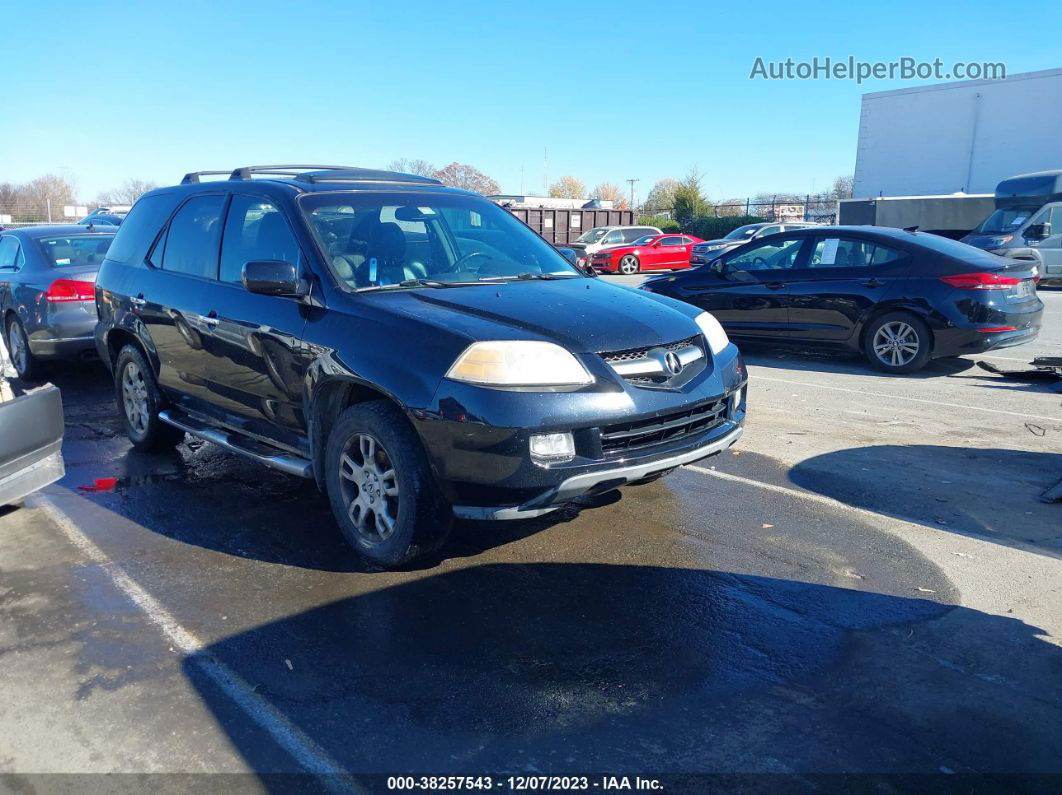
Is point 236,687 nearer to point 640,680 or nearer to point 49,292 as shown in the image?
point 640,680

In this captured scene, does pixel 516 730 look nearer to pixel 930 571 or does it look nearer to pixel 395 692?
pixel 395 692

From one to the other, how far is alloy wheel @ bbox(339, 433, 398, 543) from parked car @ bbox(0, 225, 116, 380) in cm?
588

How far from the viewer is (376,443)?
4105mm

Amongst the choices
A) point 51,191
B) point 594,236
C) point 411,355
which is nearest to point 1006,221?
point 594,236

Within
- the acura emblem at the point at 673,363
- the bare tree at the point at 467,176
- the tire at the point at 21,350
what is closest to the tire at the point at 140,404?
the tire at the point at 21,350

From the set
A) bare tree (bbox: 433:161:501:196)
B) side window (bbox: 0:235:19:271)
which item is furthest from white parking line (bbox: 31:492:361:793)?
bare tree (bbox: 433:161:501:196)

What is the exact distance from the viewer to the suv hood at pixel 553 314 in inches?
157

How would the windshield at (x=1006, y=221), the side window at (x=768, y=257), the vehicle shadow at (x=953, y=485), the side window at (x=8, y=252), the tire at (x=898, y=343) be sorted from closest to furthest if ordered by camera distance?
the vehicle shadow at (x=953, y=485) < the tire at (x=898, y=343) < the side window at (x=8, y=252) < the side window at (x=768, y=257) < the windshield at (x=1006, y=221)

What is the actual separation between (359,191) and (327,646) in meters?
2.73

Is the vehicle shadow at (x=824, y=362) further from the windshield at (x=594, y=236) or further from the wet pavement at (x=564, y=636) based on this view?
the windshield at (x=594, y=236)

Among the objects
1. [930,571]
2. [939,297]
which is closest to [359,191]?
[930,571]

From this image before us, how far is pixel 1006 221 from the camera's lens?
2088 cm

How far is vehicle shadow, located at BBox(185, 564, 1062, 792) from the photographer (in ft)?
9.18

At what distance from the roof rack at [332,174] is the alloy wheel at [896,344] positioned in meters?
5.58
